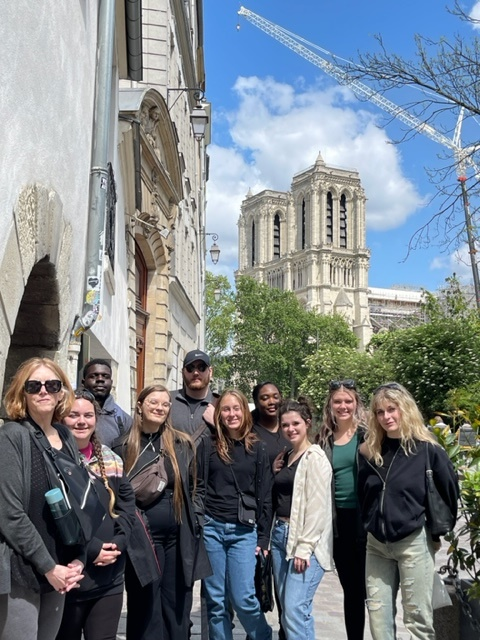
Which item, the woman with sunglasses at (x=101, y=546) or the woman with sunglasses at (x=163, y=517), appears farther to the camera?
the woman with sunglasses at (x=163, y=517)

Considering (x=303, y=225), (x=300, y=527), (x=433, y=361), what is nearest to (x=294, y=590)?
(x=300, y=527)

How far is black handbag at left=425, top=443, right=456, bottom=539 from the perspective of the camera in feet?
12.5

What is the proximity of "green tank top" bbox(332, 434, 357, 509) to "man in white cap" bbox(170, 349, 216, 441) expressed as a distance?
964 millimetres

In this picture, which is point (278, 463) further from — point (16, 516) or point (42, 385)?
point (16, 516)

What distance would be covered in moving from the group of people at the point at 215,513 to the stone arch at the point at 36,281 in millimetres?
813

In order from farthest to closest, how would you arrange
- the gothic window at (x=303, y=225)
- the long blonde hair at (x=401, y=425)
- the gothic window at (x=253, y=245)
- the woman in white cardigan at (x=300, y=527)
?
the gothic window at (x=253, y=245), the gothic window at (x=303, y=225), the woman in white cardigan at (x=300, y=527), the long blonde hair at (x=401, y=425)

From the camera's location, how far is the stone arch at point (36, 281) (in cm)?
428

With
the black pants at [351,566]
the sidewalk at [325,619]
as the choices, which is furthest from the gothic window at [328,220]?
the black pants at [351,566]

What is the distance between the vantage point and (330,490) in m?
4.34

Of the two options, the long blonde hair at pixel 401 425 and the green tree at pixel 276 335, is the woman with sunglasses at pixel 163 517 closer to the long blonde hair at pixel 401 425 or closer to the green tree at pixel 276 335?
the long blonde hair at pixel 401 425

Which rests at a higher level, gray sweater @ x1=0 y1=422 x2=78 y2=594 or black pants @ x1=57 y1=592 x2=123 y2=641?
gray sweater @ x1=0 y1=422 x2=78 y2=594

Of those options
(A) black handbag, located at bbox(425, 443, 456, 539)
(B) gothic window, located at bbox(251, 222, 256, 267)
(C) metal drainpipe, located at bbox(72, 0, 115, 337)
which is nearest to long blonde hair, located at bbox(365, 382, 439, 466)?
(A) black handbag, located at bbox(425, 443, 456, 539)

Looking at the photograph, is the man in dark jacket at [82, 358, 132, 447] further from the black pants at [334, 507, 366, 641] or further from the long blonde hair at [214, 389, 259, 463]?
the black pants at [334, 507, 366, 641]

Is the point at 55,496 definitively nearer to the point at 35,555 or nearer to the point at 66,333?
the point at 35,555
